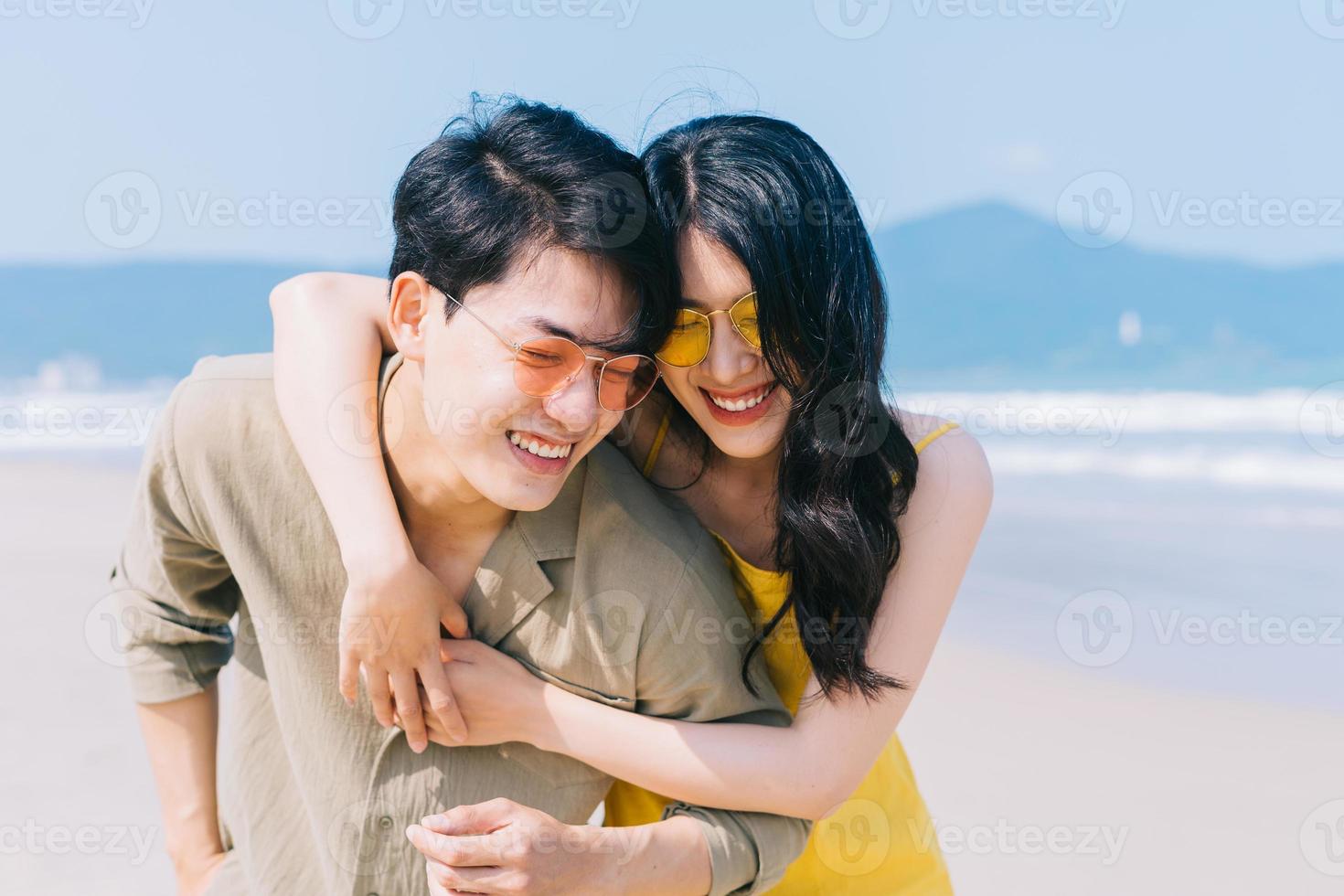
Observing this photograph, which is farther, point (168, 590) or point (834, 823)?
point (834, 823)

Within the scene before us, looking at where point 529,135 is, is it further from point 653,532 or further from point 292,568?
point 292,568

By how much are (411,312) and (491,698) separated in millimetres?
771

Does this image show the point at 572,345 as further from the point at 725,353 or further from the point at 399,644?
the point at 399,644

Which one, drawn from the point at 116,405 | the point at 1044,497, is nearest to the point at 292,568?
the point at 1044,497

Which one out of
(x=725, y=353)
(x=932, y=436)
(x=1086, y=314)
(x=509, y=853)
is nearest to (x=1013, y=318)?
(x=1086, y=314)

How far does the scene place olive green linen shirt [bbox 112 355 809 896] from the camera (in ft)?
7.58

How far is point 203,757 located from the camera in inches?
109

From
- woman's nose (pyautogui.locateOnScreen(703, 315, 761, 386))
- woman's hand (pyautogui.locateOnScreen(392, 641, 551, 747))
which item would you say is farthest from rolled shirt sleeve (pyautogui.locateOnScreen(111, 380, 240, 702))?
woman's nose (pyautogui.locateOnScreen(703, 315, 761, 386))

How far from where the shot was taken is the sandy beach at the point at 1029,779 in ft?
14.1

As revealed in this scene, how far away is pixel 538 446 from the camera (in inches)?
86.1

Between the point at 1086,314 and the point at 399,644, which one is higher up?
the point at 399,644

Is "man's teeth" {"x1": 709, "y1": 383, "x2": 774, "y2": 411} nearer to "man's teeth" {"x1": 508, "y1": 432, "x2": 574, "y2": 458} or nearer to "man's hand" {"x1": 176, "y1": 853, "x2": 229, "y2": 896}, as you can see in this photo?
"man's teeth" {"x1": 508, "y1": 432, "x2": 574, "y2": 458}

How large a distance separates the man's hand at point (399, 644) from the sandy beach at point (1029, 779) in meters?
2.60

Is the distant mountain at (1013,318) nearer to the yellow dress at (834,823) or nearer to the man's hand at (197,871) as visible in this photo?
the yellow dress at (834,823)
